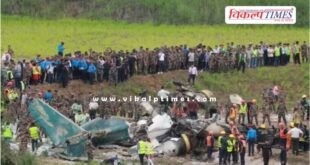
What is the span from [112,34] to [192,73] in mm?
14397


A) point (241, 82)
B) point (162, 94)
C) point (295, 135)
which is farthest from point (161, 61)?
point (295, 135)

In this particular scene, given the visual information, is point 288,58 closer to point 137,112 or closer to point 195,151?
point 137,112

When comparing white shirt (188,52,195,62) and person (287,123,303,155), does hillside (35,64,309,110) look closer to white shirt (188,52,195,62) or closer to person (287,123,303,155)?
white shirt (188,52,195,62)

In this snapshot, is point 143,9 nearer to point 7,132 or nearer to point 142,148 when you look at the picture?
point 142,148

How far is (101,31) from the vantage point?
2007 inches

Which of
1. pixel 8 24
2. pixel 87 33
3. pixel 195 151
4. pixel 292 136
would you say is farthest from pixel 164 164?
pixel 8 24

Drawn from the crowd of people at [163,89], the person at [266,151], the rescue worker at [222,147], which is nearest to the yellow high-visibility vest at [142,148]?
the crowd of people at [163,89]

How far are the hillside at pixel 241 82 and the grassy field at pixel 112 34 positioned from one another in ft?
26.2

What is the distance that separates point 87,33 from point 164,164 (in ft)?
79.6

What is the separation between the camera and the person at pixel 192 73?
1423 inches

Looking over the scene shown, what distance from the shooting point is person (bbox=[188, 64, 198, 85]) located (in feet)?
119

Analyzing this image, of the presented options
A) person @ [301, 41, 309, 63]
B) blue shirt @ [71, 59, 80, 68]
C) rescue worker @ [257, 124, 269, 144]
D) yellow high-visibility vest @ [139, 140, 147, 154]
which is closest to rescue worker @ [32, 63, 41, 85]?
blue shirt @ [71, 59, 80, 68]

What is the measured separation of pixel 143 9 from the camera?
55.6 metres

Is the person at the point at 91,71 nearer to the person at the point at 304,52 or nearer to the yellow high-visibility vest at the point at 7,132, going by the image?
the yellow high-visibility vest at the point at 7,132
